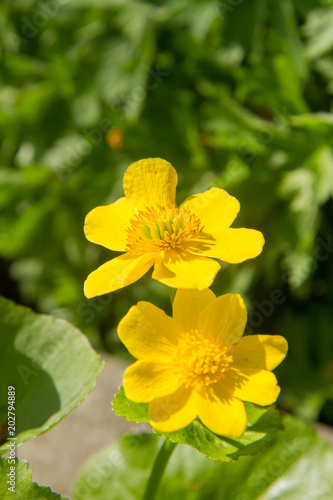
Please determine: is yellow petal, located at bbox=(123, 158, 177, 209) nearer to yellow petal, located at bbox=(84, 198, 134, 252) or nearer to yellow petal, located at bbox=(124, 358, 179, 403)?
yellow petal, located at bbox=(84, 198, 134, 252)

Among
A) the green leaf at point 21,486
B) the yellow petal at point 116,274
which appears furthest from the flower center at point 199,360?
the green leaf at point 21,486

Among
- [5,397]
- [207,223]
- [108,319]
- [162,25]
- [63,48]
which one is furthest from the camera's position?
[108,319]

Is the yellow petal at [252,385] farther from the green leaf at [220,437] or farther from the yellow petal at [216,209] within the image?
the yellow petal at [216,209]

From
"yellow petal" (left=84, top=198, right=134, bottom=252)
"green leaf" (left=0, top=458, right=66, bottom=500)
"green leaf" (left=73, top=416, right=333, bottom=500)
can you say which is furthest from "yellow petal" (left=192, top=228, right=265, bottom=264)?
"green leaf" (left=73, top=416, right=333, bottom=500)

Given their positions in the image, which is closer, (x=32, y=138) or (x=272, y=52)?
(x=272, y=52)

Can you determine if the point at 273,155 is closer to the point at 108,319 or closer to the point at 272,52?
the point at 272,52

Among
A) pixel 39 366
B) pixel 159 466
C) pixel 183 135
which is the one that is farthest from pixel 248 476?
pixel 183 135

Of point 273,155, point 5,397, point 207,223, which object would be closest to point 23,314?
point 5,397

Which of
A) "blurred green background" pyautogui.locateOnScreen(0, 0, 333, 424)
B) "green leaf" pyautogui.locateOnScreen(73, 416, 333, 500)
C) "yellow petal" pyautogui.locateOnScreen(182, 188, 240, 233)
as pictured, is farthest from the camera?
"blurred green background" pyautogui.locateOnScreen(0, 0, 333, 424)
